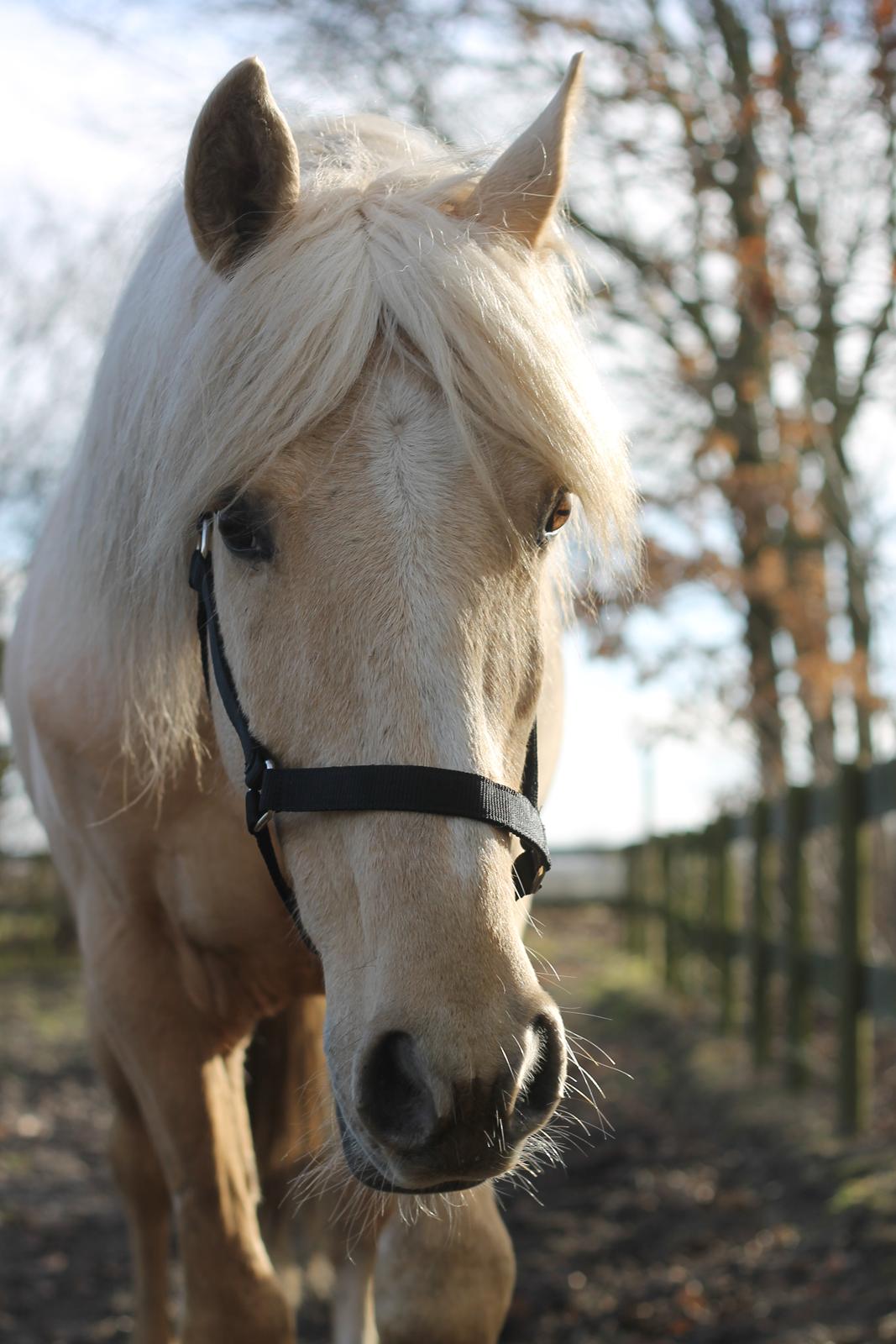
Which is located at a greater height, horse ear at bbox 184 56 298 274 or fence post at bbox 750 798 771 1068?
horse ear at bbox 184 56 298 274

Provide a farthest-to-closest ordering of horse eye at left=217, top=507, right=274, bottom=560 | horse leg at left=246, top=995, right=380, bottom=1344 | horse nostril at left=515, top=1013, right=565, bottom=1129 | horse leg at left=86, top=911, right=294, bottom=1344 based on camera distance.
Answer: horse leg at left=246, top=995, right=380, bottom=1344, horse leg at left=86, top=911, right=294, bottom=1344, horse eye at left=217, top=507, right=274, bottom=560, horse nostril at left=515, top=1013, right=565, bottom=1129

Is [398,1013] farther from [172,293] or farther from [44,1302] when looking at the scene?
[44,1302]

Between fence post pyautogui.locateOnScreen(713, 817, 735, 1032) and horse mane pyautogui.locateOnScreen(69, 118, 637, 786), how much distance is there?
22.3ft

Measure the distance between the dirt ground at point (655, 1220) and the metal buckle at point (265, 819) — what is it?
71 centimetres

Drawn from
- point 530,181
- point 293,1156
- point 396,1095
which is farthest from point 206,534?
point 293,1156

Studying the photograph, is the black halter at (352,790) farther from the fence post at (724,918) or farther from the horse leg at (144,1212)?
the fence post at (724,918)

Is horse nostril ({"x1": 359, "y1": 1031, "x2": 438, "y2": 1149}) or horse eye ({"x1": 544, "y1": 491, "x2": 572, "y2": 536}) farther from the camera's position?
horse eye ({"x1": 544, "y1": 491, "x2": 572, "y2": 536})

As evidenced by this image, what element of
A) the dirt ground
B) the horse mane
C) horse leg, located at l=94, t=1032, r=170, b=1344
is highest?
the horse mane

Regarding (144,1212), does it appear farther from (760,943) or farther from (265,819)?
(760,943)

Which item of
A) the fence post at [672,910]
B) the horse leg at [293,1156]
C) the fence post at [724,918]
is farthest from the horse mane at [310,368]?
the fence post at [672,910]

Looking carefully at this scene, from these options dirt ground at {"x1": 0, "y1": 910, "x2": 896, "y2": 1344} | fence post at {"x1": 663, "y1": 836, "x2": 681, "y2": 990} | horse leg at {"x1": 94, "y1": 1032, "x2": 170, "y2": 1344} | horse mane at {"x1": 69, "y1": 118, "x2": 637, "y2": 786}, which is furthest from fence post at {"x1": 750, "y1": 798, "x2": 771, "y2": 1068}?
horse mane at {"x1": 69, "y1": 118, "x2": 637, "y2": 786}

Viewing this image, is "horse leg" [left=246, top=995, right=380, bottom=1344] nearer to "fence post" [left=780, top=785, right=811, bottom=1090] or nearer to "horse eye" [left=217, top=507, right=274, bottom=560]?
"horse eye" [left=217, top=507, right=274, bottom=560]

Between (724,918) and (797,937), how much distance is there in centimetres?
228

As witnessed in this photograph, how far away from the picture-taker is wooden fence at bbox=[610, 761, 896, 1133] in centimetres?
557
